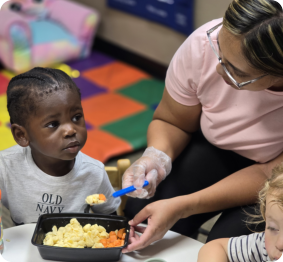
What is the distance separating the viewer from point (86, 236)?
104cm

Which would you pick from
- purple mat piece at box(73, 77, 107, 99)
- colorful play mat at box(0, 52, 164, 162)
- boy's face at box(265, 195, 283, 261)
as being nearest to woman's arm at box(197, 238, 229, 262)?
Result: boy's face at box(265, 195, 283, 261)

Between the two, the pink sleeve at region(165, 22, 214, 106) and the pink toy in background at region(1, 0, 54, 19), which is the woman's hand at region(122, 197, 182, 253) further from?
the pink toy in background at region(1, 0, 54, 19)

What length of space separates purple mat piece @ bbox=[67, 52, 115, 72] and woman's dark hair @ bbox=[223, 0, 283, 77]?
237 centimetres

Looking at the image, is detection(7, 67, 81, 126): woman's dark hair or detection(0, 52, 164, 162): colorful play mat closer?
detection(7, 67, 81, 126): woman's dark hair

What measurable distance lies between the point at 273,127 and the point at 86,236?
26.1 inches

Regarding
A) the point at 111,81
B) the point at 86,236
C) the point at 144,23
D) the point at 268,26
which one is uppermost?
the point at 268,26

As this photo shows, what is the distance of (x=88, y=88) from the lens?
3074mm

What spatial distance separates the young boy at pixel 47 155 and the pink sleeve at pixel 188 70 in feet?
1.28

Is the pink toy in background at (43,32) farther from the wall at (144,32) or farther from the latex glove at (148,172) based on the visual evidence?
the latex glove at (148,172)

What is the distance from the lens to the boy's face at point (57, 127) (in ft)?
3.57

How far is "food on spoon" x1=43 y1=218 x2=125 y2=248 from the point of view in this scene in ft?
3.34

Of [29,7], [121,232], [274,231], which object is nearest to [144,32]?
[29,7]

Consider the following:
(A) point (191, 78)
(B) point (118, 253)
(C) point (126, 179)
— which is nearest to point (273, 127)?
(A) point (191, 78)

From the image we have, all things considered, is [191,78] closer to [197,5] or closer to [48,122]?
[48,122]
